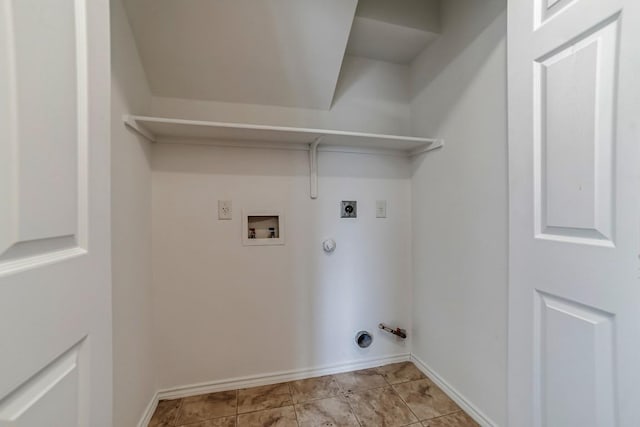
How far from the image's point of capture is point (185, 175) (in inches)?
63.1

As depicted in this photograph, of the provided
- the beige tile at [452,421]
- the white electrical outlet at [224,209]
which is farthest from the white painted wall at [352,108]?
the beige tile at [452,421]

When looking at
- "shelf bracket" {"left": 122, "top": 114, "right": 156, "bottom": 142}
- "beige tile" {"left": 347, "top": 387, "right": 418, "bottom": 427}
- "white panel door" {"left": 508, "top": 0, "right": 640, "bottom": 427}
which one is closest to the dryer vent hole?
"beige tile" {"left": 347, "top": 387, "right": 418, "bottom": 427}

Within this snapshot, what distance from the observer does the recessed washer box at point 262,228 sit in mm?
1694

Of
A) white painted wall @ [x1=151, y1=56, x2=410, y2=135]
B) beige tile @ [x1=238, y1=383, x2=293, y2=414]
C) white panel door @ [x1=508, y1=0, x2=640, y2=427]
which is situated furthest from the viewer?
white painted wall @ [x1=151, y1=56, x2=410, y2=135]

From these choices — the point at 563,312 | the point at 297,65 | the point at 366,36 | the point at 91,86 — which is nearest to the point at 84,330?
the point at 91,86

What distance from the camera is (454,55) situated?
1563 millimetres

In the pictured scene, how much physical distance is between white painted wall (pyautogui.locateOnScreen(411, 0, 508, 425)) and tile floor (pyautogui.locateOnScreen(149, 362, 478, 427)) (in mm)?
183

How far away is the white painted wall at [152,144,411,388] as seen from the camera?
62.9 inches

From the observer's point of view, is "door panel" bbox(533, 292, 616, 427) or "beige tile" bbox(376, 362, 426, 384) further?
"beige tile" bbox(376, 362, 426, 384)

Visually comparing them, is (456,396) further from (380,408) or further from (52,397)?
(52,397)

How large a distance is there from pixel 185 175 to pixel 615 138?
1859 mm

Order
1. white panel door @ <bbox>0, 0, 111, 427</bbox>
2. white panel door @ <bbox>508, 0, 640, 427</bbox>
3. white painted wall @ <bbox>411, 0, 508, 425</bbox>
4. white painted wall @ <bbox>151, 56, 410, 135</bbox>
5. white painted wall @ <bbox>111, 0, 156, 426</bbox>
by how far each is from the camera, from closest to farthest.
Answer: white panel door @ <bbox>0, 0, 111, 427</bbox>, white panel door @ <bbox>508, 0, 640, 427</bbox>, white painted wall @ <bbox>111, 0, 156, 426</bbox>, white painted wall @ <bbox>411, 0, 508, 425</bbox>, white painted wall @ <bbox>151, 56, 410, 135</bbox>

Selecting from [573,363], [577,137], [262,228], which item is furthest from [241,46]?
[573,363]

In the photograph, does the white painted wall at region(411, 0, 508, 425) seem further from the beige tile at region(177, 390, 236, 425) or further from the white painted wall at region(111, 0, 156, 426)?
the white painted wall at region(111, 0, 156, 426)
